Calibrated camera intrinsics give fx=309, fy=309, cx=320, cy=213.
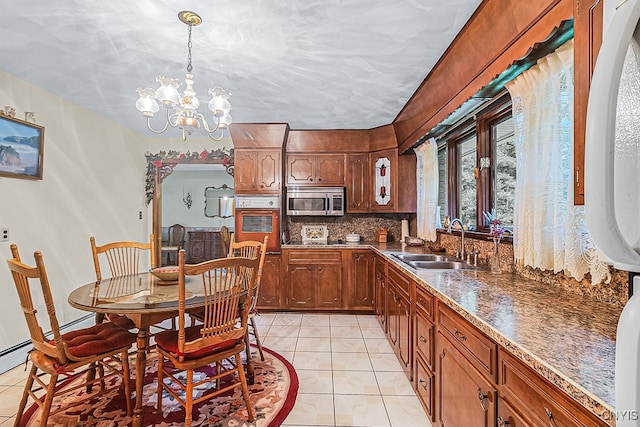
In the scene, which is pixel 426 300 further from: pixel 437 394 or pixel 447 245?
pixel 447 245

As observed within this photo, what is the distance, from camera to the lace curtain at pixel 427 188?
11.4 ft

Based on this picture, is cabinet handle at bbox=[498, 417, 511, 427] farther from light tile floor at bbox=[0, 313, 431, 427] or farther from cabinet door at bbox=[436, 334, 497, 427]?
light tile floor at bbox=[0, 313, 431, 427]

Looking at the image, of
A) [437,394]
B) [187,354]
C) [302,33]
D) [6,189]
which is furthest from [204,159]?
[437,394]

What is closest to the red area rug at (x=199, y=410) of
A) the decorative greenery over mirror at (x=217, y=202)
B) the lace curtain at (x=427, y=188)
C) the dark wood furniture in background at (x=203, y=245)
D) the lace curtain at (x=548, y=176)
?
the lace curtain at (x=548, y=176)

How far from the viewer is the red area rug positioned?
6.43ft

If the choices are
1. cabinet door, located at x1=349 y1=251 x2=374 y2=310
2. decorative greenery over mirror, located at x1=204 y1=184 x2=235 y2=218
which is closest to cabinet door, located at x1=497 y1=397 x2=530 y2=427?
cabinet door, located at x1=349 y1=251 x2=374 y2=310

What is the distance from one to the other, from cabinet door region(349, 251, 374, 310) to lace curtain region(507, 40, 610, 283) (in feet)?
7.26

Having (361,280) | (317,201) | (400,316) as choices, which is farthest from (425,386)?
(317,201)

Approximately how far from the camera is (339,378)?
2482 mm

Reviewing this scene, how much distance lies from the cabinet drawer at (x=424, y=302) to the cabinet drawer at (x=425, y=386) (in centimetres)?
35

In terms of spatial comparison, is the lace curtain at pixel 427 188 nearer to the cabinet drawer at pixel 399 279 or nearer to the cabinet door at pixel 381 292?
the cabinet door at pixel 381 292

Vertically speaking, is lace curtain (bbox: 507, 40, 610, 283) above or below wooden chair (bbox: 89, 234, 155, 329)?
above

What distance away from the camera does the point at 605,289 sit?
1374mm

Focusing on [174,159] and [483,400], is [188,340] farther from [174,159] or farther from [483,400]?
[174,159]
